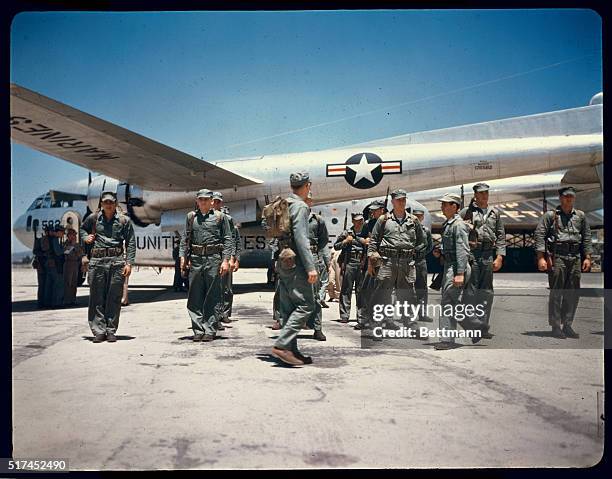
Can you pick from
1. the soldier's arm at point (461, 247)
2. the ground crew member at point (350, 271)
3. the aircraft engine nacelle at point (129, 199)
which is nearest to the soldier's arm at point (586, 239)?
the soldier's arm at point (461, 247)

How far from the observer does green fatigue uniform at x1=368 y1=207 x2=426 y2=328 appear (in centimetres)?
677

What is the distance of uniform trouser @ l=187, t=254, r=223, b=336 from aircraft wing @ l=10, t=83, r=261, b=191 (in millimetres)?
4011

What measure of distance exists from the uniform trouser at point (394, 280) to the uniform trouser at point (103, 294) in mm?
3429

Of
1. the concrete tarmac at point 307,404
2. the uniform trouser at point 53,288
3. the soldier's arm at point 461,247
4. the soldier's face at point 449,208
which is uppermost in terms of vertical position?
the soldier's face at point 449,208

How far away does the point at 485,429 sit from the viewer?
137 inches

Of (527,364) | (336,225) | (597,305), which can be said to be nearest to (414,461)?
(527,364)

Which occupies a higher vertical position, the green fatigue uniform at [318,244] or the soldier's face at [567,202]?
the soldier's face at [567,202]

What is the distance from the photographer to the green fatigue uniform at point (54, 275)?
10.8m

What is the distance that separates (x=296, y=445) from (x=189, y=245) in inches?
168

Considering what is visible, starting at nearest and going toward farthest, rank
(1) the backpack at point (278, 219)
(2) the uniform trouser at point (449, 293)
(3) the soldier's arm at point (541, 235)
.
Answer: (1) the backpack at point (278, 219)
(2) the uniform trouser at point (449, 293)
(3) the soldier's arm at point (541, 235)

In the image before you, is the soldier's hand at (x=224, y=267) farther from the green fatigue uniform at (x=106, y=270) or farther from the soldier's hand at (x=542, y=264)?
the soldier's hand at (x=542, y=264)

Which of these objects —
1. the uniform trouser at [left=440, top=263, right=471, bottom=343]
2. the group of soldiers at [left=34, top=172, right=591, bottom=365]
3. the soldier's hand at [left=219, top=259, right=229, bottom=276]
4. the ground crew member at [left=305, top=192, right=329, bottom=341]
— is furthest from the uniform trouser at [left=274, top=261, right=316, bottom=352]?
the uniform trouser at [left=440, top=263, right=471, bottom=343]

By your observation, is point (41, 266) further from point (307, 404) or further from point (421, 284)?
point (307, 404)

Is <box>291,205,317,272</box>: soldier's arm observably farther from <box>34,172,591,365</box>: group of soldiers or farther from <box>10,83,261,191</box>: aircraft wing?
<box>10,83,261,191</box>: aircraft wing
